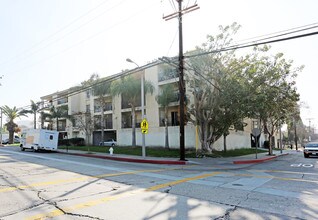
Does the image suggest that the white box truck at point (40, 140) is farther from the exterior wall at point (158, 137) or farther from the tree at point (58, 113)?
the tree at point (58, 113)

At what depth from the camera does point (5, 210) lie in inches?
241

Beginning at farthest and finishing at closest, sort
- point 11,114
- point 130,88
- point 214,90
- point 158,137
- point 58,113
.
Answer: point 11,114
point 58,113
point 158,137
point 130,88
point 214,90

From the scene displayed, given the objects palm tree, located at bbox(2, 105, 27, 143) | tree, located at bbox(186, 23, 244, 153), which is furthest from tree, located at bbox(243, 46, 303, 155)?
palm tree, located at bbox(2, 105, 27, 143)

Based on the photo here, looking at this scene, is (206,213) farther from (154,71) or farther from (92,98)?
(92,98)

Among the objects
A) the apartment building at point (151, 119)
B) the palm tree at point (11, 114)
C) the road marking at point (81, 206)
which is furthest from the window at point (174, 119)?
the palm tree at point (11, 114)

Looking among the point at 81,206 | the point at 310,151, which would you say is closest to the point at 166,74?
the point at 310,151

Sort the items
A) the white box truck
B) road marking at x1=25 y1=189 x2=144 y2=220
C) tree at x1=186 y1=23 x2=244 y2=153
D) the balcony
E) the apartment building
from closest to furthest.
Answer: road marking at x1=25 y1=189 x2=144 y2=220
tree at x1=186 y1=23 x2=244 y2=153
the white box truck
the apartment building
the balcony

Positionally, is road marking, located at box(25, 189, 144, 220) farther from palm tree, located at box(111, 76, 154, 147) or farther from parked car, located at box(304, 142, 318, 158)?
parked car, located at box(304, 142, 318, 158)

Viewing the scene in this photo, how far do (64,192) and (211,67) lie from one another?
15.9m

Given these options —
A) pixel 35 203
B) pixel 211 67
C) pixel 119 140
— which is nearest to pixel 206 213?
pixel 35 203

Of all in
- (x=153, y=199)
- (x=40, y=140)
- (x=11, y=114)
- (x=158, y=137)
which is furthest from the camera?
(x=11, y=114)

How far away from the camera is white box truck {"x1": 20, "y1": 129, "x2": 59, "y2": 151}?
2798cm

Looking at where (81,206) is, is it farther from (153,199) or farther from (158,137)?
(158,137)

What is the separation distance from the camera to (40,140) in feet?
91.6
